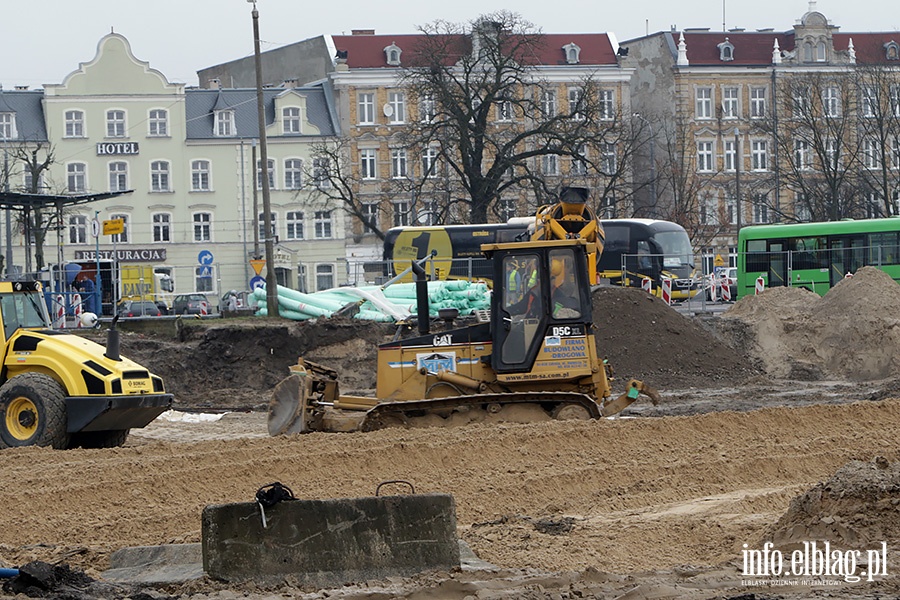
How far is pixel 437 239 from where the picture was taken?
45094 millimetres

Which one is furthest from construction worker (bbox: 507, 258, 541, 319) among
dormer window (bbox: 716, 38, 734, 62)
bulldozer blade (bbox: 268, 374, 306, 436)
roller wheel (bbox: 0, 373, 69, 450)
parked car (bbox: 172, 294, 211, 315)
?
dormer window (bbox: 716, 38, 734, 62)

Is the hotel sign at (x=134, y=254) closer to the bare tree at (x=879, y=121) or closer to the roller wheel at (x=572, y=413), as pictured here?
the bare tree at (x=879, y=121)

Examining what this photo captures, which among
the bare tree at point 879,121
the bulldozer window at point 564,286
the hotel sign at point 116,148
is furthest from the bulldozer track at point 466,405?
the hotel sign at point 116,148

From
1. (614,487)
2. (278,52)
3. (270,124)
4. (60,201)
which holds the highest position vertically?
(278,52)

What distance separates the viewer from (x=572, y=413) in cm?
1445

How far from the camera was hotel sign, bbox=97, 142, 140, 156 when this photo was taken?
199 ft

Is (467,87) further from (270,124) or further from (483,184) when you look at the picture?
(270,124)

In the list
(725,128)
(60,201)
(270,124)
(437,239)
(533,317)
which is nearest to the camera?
(533,317)

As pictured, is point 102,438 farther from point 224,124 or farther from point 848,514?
point 224,124

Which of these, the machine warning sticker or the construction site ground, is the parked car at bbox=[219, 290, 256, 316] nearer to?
the construction site ground

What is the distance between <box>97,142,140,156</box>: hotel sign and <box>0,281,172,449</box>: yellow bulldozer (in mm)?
47036

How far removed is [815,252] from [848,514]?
96.5 ft

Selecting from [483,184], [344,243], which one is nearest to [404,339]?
[483,184]

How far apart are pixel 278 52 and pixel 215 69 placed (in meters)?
4.89
